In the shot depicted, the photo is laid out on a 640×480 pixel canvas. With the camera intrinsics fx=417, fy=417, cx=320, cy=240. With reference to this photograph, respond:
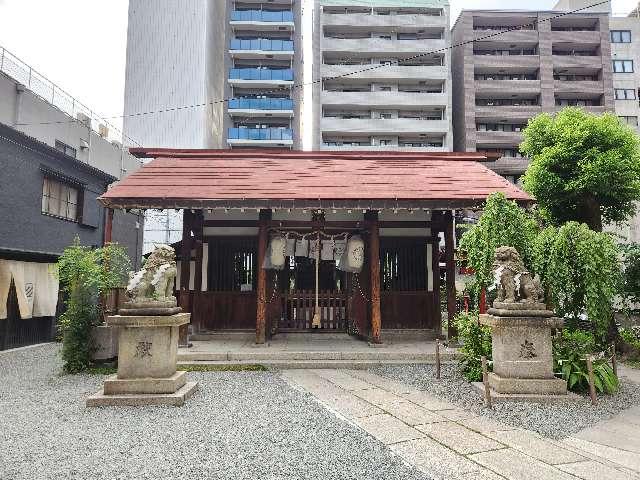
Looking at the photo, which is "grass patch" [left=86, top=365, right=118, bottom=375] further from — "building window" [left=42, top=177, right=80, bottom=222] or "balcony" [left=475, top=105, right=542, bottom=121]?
"balcony" [left=475, top=105, right=542, bottom=121]

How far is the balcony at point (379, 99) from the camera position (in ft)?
128

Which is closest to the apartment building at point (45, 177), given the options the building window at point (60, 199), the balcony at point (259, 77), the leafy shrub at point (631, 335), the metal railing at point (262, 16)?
the building window at point (60, 199)

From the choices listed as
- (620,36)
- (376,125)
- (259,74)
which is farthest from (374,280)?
(620,36)

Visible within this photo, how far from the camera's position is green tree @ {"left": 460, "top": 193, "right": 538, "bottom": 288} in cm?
801

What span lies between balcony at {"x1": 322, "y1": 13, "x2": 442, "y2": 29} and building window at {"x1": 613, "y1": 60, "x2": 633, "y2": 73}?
16.3m

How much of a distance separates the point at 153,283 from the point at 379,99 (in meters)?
36.0

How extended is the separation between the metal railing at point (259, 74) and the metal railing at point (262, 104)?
86.1 inches

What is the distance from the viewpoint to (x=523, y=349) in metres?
6.90

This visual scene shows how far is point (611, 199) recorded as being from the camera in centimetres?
1159

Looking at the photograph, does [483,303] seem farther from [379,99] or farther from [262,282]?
[379,99]

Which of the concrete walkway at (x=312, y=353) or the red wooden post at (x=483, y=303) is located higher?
the red wooden post at (x=483, y=303)

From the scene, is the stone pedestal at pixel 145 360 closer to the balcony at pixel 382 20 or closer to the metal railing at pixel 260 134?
the metal railing at pixel 260 134

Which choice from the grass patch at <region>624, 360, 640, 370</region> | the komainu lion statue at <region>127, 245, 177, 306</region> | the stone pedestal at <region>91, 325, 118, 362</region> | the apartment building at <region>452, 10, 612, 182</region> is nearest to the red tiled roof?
the stone pedestal at <region>91, 325, 118, 362</region>

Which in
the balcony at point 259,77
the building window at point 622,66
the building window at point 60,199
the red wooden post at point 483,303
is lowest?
the red wooden post at point 483,303
